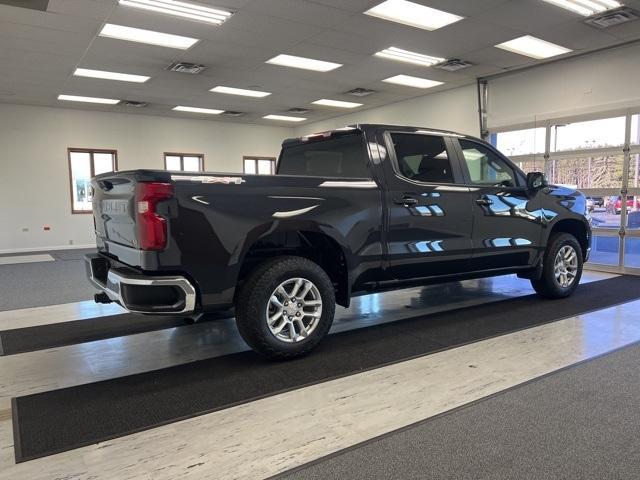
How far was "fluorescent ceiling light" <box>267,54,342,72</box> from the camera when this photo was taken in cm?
751

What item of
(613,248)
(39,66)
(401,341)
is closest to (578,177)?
(613,248)

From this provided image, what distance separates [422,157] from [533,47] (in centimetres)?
461

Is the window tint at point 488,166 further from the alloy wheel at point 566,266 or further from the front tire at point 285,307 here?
the front tire at point 285,307

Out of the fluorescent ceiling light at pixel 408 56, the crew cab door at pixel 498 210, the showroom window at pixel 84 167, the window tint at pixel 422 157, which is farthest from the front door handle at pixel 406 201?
the showroom window at pixel 84 167

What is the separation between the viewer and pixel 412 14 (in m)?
5.75

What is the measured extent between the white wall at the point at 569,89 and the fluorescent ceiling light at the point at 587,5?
64.4 inches

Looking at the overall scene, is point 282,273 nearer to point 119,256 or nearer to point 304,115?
point 119,256

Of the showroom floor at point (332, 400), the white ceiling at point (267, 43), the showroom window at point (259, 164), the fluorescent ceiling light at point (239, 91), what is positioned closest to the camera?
the showroom floor at point (332, 400)

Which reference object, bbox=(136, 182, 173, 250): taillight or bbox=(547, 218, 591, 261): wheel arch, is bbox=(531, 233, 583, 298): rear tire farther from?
bbox=(136, 182, 173, 250): taillight

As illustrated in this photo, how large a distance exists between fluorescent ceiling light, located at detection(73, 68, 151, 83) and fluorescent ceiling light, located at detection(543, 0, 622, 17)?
6.75 m

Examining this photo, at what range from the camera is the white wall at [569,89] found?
681 centimetres

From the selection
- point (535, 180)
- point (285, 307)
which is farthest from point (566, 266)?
point (285, 307)

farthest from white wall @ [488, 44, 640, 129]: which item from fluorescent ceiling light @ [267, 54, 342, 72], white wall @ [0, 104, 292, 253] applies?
white wall @ [0, 104, 292, 253]

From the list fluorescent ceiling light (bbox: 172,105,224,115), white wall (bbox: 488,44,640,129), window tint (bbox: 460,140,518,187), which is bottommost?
window tint (bbox: 460,140,518,187)
